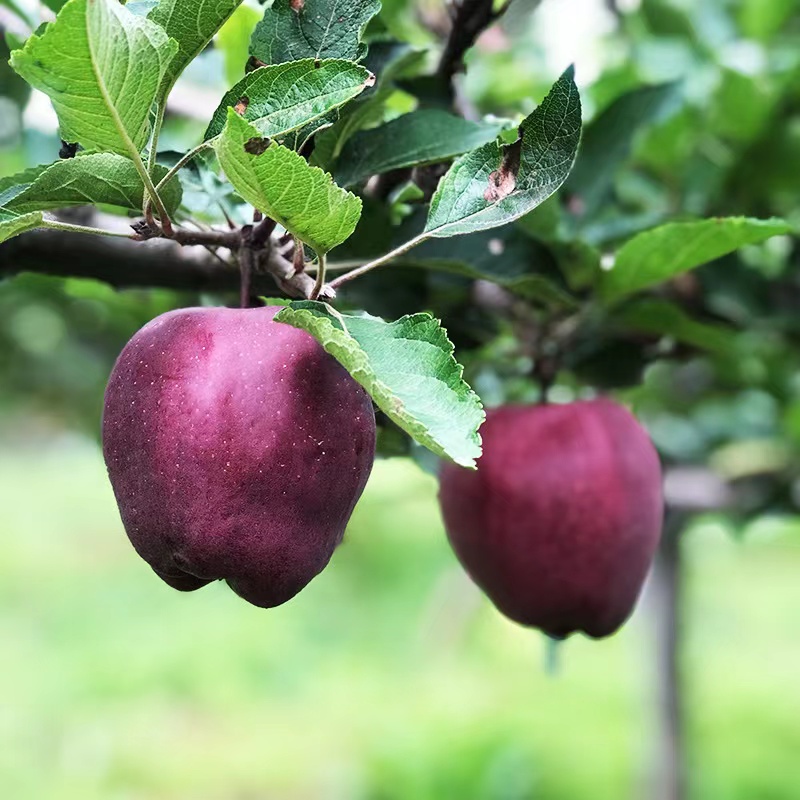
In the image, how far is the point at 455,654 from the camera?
3.49 m

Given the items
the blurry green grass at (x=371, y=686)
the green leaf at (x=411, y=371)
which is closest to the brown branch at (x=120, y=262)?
the green leaf at (x=411, y=371)

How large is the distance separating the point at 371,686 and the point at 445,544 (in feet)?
1.79

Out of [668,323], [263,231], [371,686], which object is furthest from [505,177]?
[371,686]

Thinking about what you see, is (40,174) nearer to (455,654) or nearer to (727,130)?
(727,130)

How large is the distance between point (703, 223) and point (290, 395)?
0.29 metres

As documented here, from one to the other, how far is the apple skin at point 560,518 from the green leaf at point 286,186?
29 centimetres

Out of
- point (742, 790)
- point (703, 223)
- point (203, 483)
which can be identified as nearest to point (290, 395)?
point (203, 483)

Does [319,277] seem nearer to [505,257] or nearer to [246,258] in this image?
[246,258]

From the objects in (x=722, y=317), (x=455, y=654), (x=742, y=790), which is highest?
(x=722, y=317)

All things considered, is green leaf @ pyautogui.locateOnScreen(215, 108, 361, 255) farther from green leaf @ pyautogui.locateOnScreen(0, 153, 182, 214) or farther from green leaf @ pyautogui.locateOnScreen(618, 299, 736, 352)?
green leaf @ pyautogui.locateOnScreen(618, 299, 736, 352)

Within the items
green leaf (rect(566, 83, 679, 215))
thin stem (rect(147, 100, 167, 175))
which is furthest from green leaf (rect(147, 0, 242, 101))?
green leaf (rect(566, 83, 679, 215))

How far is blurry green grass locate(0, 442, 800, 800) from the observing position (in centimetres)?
257

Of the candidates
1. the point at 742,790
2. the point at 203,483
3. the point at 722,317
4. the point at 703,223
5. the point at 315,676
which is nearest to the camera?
the point at 203,483

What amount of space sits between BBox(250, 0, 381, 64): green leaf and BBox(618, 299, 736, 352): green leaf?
384 mm
